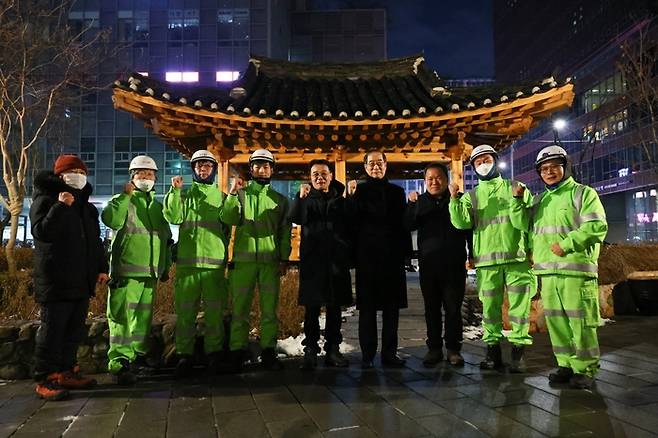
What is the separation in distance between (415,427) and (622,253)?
343 inches

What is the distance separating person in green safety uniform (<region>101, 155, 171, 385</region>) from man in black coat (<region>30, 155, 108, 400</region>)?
0.70ft

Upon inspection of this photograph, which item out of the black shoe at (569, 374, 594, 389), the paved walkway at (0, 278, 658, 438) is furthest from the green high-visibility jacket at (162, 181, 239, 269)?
the black shoe at (569, 374, 594, 389)

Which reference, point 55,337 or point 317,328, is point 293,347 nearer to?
point 317,328

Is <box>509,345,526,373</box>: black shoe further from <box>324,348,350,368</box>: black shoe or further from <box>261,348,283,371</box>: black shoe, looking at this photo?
<box>261,348,283,371</box>: black shoe

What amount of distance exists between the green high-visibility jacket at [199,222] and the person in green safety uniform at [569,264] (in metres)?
2.96

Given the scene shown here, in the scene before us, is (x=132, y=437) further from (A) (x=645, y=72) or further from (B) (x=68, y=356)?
(A) (x=645, y=72)

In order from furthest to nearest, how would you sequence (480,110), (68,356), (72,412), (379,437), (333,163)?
(333,163), (480,110), (68,356), (72,412), (379,437)

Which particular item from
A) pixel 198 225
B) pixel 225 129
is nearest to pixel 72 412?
pixel 198 225

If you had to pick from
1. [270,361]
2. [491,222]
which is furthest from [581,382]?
[270,361]

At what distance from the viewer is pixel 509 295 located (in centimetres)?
439

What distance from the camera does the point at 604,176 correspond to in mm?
35656

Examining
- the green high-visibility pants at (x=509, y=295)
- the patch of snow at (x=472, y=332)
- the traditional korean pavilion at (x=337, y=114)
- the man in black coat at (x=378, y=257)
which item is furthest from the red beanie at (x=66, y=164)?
the patch of snow at (x=472, y=332)

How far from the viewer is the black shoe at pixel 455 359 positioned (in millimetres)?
4621

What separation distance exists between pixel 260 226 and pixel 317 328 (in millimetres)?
1221
